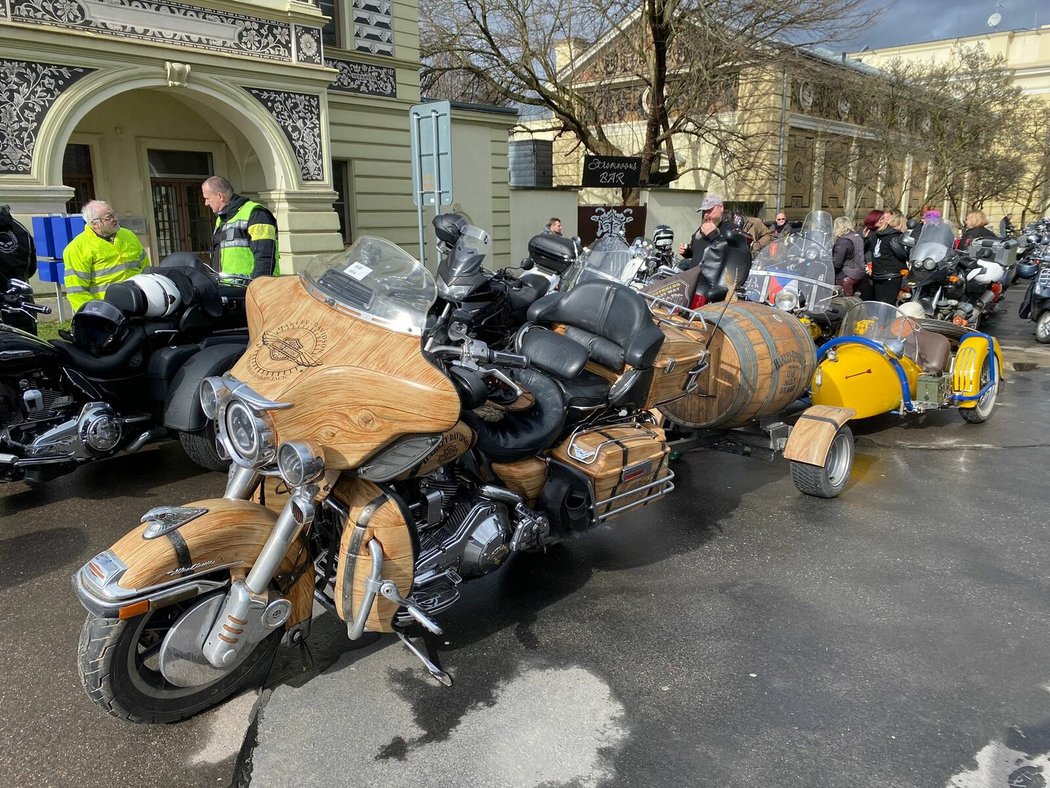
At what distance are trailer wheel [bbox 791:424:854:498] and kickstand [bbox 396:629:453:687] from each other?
8.95 ft

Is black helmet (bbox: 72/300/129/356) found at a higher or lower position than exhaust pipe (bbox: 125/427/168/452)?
higher

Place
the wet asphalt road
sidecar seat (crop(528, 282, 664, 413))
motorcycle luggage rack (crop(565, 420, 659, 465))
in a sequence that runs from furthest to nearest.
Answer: sidecar seat (crop(528, 282, 664, 413)) → motorcycle luggage rack (crop(565, 420, 659, 465)) → the wet asphalt road

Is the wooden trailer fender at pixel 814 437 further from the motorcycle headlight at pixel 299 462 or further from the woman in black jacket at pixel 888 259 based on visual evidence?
the woman in black jacket at pixel 888 259

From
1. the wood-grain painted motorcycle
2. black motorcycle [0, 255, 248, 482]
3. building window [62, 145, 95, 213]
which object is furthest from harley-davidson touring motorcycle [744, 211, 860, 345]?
building window [62, 145, 95, 213]

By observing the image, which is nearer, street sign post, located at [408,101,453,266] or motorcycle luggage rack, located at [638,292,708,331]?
motorcycle luggage rack, located at [638,292,708,331]

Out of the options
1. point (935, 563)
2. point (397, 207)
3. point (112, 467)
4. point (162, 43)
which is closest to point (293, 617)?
point (935, 563)

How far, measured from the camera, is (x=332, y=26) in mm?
14922

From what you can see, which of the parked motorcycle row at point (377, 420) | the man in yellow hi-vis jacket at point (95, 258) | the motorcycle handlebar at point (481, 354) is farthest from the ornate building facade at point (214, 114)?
the motorcycle handlebar at point (481, 354)

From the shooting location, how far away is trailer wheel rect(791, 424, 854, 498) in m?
4.97

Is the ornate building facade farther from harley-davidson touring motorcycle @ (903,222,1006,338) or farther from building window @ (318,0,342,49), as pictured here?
harley-davidson touring motorcycle @ (903,222,1006,338)

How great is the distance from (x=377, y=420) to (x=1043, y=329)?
1197 centimetres

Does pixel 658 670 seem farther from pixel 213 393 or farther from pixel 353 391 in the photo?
pixel 213 393

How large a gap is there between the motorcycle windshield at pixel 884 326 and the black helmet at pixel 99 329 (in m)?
5.10

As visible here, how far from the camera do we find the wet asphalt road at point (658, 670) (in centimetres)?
259
